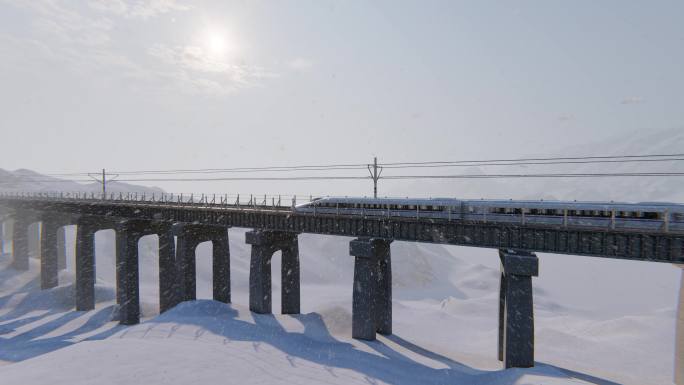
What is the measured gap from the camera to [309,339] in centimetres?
3022

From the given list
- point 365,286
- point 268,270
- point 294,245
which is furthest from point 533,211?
point 268,270

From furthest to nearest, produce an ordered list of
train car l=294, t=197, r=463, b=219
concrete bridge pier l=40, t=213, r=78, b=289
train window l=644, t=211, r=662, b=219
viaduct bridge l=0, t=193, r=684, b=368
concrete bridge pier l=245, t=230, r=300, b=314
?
1. concrete bridge pier l=40, t=213, r=78, b=289
2. concrete bridge pier l=245, t=230, r=300, b=314
3. train car l=294, t=197, r=463, b=219
4. viaduct bridge l=0, t=193, r=684, b=368
5. train window l=644, t=211, r=662, b=219

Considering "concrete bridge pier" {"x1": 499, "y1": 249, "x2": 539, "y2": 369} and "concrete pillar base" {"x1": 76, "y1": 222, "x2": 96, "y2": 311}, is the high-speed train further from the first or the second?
"concrete pillar base" {"x1": 76, "y1": 222, "x2": 96, "y2": 311}

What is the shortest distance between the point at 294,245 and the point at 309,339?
33.9 ft

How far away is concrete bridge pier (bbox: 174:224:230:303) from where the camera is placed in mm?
40344

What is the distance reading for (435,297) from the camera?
80125 millimetres

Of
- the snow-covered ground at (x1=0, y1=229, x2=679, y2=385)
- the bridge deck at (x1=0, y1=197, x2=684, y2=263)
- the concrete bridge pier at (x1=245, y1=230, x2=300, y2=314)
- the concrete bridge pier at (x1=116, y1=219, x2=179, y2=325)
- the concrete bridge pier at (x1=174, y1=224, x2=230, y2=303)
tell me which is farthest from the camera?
the concrete bridge pier at (x1=116, y1=219, x2=179, y2=325)

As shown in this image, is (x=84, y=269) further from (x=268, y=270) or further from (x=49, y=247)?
(x=268, y=270)

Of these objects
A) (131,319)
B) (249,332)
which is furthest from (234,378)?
(131,319)

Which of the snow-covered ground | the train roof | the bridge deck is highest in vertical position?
the train roof

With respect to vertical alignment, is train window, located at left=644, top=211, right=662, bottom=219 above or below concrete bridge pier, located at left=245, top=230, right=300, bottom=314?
above

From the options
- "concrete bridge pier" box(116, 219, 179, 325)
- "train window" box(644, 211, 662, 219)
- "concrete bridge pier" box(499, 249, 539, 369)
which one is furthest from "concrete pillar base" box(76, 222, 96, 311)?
"train window" box(644, 211, 662, 219)

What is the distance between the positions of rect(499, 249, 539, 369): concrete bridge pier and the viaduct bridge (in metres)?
0.06

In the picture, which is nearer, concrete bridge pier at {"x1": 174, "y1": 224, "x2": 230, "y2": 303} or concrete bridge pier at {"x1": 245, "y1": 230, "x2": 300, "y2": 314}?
concrete bridge pier at {"x1": 245, "y1": 230, "x2": 300, "y2": 314}
